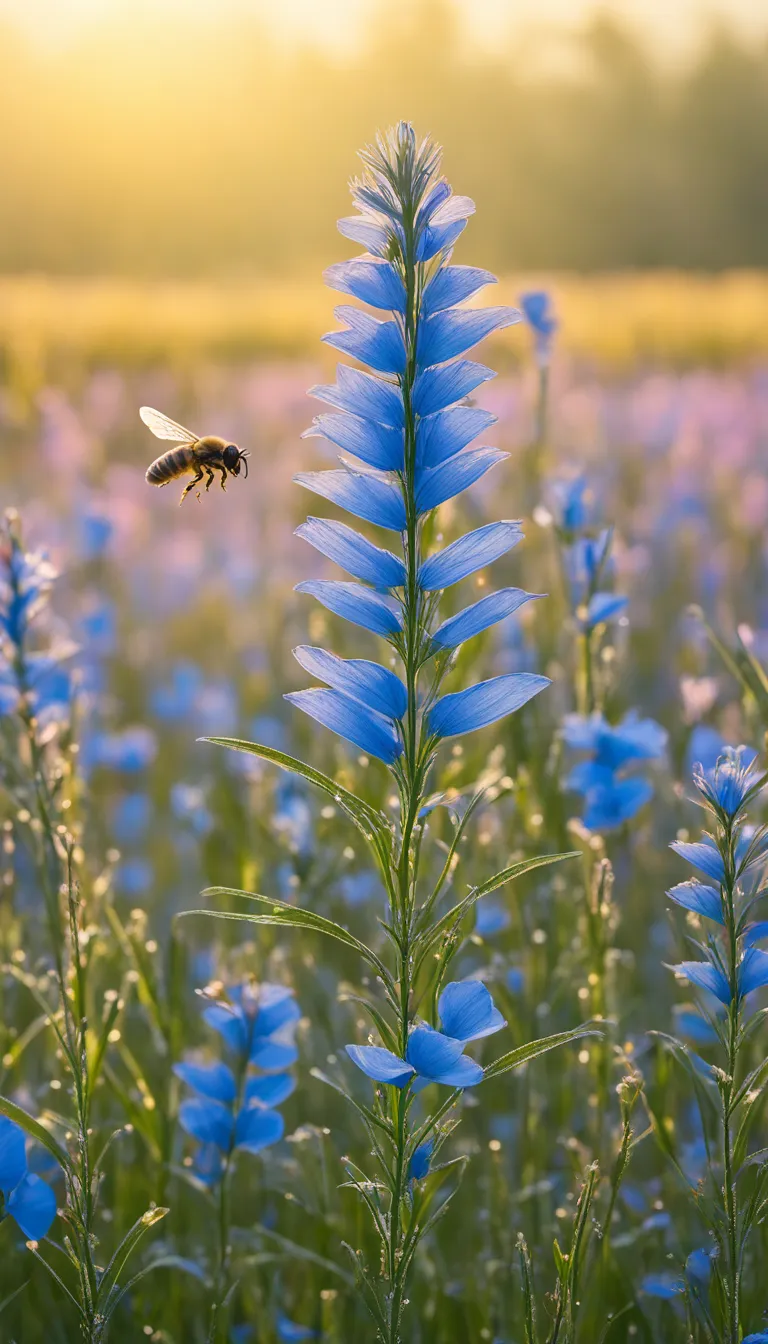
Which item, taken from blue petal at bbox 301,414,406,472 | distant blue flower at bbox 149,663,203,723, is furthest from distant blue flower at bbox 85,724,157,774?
blue petal at bbox 301,414,406,472

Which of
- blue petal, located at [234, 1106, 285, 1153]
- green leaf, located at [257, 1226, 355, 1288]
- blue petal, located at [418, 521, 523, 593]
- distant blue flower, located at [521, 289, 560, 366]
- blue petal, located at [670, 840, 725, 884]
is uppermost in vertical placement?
distant blue flower, located at [521, 289, 560, 366]

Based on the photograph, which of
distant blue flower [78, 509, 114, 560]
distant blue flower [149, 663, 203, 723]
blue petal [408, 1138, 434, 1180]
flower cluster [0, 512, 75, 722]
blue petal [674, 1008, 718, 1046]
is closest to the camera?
blue petal [408, 1138, 434, 1180]

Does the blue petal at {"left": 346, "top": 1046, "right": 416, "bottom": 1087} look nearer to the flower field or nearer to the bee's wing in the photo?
the flower field

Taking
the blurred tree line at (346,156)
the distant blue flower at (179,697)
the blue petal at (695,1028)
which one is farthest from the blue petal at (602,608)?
the blurred tree line at (346,156)

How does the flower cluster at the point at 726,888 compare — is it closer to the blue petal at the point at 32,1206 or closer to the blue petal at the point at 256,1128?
the blue petal at the point at 256,1128

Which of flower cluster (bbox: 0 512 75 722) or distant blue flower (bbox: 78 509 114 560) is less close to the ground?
distant blue flower (bbox: 78 509 114 560)

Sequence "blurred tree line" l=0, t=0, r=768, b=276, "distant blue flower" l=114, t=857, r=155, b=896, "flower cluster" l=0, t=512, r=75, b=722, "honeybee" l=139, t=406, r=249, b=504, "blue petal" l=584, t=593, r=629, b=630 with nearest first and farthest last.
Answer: "flower cluster" l=0, t=512, r=75, b=722 < "blue petal" l=584, t=593, r=629, b=630 < "honeybee" l=139, t=406, r=249, b=504 < "distant blue flower" l=114, t=857, r=155, b=896 < "blurred tree line" l=0, t=0, r=768, b=276

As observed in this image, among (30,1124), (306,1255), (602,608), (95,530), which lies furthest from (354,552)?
(95,530)
